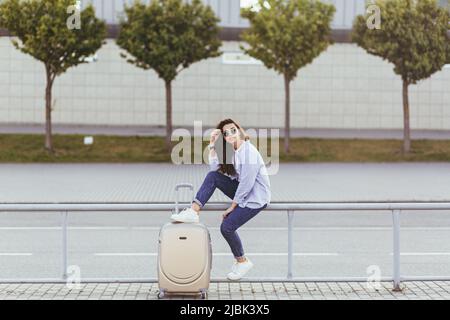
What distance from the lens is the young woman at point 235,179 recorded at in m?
7.82

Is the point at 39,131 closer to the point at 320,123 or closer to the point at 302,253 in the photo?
the point at 320,123

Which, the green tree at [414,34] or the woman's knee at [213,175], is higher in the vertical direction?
the green tree at [414,34]

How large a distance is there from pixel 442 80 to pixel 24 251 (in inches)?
1077

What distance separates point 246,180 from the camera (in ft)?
25.6

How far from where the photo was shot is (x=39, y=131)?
103 ft

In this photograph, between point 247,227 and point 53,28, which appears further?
point 53,28

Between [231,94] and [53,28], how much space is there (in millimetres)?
11770

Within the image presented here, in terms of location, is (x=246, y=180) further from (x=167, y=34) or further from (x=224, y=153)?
(x=167, y=34)

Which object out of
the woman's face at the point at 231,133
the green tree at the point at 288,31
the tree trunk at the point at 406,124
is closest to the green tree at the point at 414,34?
the tree trunk at the point at 406,124

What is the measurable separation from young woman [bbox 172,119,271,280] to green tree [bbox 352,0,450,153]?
62.8 feet

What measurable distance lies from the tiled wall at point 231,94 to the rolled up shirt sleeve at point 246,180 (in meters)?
26.9

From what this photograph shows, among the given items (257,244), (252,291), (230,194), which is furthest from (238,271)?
(257,244)

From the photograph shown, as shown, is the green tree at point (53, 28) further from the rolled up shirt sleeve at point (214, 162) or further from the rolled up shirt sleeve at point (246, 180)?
the rolled up shirt sleeve at point (246, 180)

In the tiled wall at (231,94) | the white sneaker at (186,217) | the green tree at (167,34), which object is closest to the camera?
the white sneaker at (186,217)
